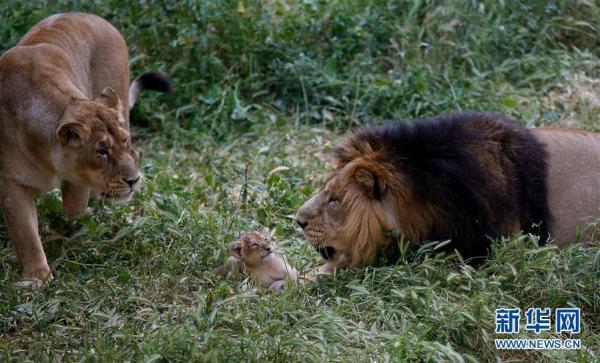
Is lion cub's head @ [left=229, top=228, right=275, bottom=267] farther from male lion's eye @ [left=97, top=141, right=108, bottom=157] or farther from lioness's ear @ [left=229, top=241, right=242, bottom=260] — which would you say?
male lion's eye @ [left=97, top=141, right=108, bottom=157]

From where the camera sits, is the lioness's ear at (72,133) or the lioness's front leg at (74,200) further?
the lioness's front leg at (74,200)

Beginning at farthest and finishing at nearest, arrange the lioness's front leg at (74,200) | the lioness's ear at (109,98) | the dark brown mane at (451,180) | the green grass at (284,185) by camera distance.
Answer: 1. the lioness's front leg at (74,200)
2. the lioness's ear at (109,98)
3. the dark brown mane at (451,180)
4. the green grass at (284,185)

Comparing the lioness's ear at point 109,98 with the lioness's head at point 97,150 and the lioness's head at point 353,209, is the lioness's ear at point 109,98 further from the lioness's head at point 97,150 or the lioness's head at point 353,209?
the lioness's head at point 353,209

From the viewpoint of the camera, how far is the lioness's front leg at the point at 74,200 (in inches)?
225

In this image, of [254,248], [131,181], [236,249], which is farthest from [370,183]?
[131,181]

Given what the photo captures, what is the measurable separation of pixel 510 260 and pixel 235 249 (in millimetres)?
1345

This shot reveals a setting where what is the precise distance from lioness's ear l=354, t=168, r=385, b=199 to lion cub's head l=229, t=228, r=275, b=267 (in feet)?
1.79

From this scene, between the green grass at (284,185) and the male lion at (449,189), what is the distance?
0.52 ft

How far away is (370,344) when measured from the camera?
428 cm

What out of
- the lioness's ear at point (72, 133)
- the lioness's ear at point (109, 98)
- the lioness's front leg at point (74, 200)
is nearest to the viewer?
the lioness's ear at point (72, 133)

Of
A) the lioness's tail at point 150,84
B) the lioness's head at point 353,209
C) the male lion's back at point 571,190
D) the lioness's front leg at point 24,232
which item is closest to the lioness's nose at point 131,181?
the lioness's front leg at point 24,232

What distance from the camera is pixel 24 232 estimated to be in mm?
5207

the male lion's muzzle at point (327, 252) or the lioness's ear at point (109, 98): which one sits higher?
the lioness's ear at point (109, 98)

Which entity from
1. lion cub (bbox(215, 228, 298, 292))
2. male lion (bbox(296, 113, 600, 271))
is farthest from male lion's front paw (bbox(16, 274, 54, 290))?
male lion (bbox(296, 113, 600, 271))
